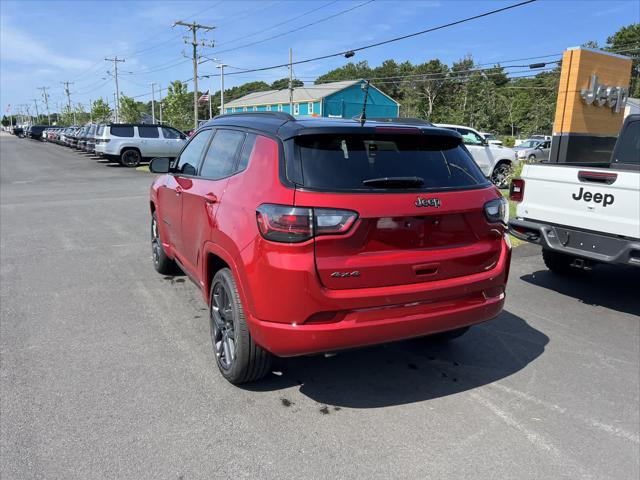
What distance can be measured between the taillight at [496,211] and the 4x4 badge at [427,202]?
454mm

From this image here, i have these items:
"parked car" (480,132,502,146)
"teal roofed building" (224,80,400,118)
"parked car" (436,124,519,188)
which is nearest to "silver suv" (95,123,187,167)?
"parked car" (436,124,519,188)

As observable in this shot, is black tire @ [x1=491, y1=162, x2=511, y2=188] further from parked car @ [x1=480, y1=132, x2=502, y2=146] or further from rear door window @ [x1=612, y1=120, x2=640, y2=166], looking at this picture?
rear door window @ [x1=612, y1=120, x2=640, y2=166]

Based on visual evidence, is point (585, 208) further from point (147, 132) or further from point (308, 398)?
point (147, 132)

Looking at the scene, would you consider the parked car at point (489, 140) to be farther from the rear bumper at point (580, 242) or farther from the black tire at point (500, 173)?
the rear bumper at point (580, 242)

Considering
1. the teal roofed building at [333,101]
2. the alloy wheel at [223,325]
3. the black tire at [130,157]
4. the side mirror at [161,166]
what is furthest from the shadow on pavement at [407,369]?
the teal roofed building at [333,101]

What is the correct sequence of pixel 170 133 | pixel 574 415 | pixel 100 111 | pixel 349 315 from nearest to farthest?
pixel 349 315
pixel 574 415
pixel 170 133
pixel 100 111

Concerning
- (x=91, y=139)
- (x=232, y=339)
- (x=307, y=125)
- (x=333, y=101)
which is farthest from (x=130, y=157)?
(x=333, y=101)

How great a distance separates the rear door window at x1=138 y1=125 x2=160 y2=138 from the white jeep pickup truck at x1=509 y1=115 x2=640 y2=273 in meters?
20.6

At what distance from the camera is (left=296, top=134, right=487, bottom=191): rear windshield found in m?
2.91

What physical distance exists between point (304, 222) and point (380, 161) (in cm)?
71

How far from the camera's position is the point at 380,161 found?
3.09m

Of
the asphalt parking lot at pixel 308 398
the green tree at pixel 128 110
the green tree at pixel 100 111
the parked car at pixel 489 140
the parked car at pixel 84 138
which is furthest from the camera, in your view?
the green tree at pixel 100 111

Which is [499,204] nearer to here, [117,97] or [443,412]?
[443,412]

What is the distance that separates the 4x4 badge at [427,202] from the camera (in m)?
2.98
